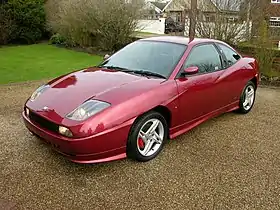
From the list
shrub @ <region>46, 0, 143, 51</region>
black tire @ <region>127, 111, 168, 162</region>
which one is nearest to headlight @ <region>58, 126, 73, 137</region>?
black tire @ <region>127, 111, 168, 162</region>

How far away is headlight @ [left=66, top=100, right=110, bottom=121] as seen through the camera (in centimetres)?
302

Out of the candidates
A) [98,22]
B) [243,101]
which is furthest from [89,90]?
[98,22]

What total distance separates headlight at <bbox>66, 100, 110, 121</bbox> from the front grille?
0.19 meters

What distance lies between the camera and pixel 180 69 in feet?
12.5

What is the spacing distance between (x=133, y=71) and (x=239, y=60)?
214cm

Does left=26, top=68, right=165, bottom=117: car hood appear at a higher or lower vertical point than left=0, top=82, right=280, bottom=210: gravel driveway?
higher

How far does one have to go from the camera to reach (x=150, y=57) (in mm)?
4098

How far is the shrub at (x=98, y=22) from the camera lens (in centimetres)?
1274

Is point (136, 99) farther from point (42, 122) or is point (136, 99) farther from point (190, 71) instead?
point (42, 122)

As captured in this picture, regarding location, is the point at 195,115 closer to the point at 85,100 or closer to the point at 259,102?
the point at 85,100

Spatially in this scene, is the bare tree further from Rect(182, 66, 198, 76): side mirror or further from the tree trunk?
Rect(182, 66, 198, 76): side mirror

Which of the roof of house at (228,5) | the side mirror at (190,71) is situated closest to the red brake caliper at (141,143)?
the side mirror at (190,71)

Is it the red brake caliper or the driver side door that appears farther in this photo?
the driver side door

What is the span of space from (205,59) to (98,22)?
973cm
